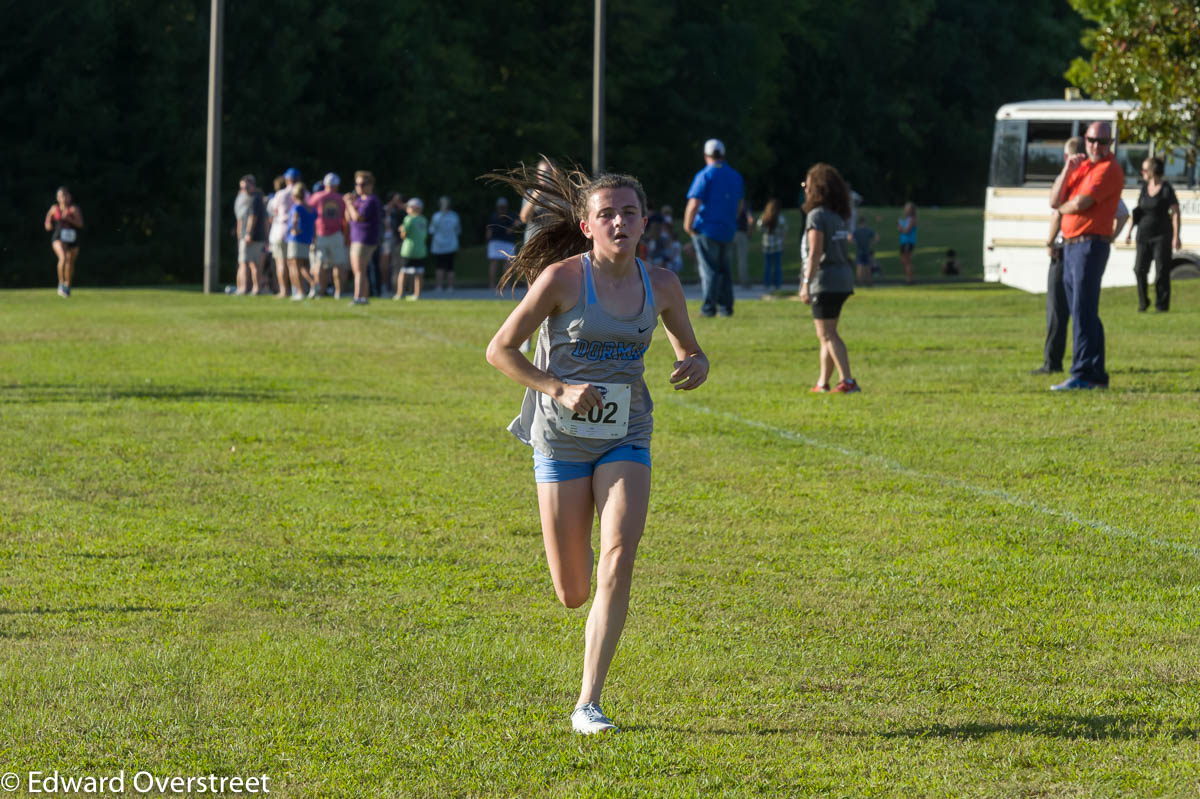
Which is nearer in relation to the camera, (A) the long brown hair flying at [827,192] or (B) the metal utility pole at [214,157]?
(A) the long brown hair flying at [827,192]

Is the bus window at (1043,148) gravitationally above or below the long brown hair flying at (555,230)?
above

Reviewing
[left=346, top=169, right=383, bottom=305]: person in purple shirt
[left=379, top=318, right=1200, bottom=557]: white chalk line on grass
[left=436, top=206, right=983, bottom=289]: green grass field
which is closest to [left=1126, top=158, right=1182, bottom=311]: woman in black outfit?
[left=346, top=169, right=383, bottom=305]: person in purple shirt

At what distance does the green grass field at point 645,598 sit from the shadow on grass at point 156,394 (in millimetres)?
83

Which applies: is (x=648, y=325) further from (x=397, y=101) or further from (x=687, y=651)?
(x=397, y=101)

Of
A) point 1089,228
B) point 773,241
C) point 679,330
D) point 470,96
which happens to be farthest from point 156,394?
point 470,96

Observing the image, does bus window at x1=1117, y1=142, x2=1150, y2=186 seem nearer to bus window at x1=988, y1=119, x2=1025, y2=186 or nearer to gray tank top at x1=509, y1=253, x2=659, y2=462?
bus window at x1=988, y1=119, x2=1025, y2=186

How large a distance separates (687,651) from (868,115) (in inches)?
3024

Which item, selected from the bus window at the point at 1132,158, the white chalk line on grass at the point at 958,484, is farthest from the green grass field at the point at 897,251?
the white chalk line on grass at the point at 958,484

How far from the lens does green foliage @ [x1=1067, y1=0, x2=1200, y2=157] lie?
24.3 meters

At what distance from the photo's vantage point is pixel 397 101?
→ 176 feet

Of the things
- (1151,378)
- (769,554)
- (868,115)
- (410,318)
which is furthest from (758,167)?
(769,554)

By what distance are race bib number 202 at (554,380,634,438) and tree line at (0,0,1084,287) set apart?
1739 inches

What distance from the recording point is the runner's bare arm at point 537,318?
5465 millimetres

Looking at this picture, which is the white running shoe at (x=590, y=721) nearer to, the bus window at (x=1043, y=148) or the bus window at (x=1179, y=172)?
the bus window at (x=1179, y=172)
